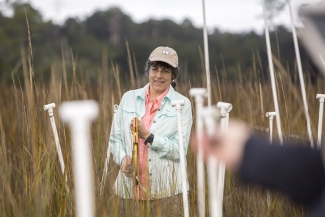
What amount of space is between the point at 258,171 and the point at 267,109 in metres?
2.69

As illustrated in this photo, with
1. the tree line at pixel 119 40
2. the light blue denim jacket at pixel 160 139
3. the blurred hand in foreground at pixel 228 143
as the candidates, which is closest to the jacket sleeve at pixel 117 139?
the light blue denim jacket at pixel 160 139

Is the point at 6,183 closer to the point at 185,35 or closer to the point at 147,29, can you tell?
the point at 185,35

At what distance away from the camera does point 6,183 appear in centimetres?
→ 161

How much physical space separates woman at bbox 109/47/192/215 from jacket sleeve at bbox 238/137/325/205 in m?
1.09

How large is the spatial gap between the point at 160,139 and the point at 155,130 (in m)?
0.10

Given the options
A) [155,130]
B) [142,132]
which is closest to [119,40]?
[155,130]

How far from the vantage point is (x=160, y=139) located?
2.00 metres

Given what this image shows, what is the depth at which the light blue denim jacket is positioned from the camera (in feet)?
6.58

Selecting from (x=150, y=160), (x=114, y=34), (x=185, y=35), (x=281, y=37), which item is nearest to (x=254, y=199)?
(x=150, y=160)

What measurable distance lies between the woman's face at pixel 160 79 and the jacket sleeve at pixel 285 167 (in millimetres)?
1347

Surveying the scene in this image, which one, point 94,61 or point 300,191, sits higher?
point 94,61

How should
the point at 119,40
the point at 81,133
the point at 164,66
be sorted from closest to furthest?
1. the point at 81,133
2. the point at 164,66
3. the point at 119,40

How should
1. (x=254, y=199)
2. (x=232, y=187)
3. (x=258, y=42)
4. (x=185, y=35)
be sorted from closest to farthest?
(x=254, y=199) → (x=232, y=187) → (x=258, y=42) → (x=185, y=35)

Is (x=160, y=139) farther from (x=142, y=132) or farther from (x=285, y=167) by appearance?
(x=285, y=167)
